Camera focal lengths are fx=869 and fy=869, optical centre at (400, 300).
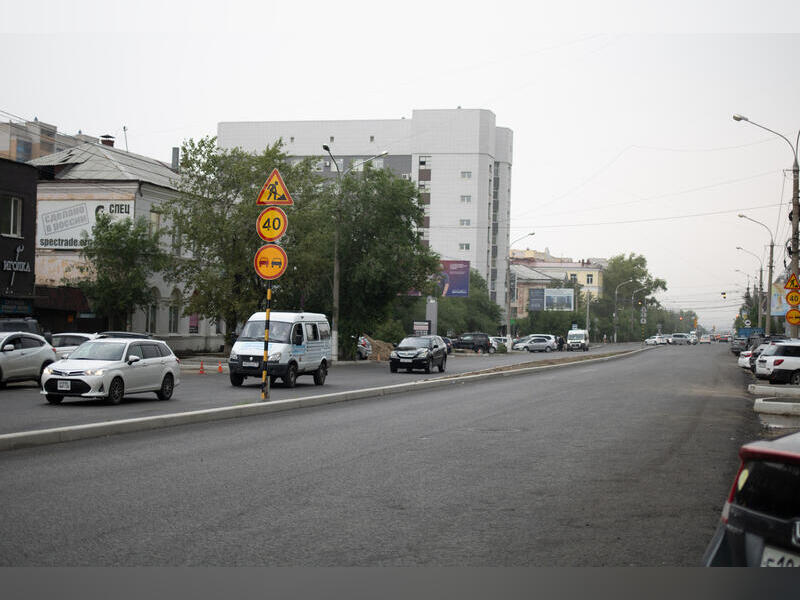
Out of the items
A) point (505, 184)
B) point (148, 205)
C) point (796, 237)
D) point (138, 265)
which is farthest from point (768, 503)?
point (505, 184)

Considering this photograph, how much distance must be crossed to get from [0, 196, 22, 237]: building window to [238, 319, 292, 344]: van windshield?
54.6 ft

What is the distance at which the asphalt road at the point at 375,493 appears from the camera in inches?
245

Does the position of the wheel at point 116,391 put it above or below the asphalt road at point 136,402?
above

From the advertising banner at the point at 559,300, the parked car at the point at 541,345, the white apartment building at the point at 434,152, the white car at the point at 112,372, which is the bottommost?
the parked car at the point at 541,345

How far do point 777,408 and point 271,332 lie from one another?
49.1 feet

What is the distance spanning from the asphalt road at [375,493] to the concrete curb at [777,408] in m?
3.39

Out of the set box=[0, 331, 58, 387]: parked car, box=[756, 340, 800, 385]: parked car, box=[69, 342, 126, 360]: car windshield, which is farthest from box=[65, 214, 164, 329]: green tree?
box=[756, 340, 800, 385]: parked car

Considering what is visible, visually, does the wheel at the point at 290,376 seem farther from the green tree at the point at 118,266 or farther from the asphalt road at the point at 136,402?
the green tree at the point at 118,266

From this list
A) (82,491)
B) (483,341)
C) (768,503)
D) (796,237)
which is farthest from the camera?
(483,341)

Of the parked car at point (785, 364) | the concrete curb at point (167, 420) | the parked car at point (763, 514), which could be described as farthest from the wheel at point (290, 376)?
the parked car at point (763, 514)

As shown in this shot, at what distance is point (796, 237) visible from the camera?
33.0m

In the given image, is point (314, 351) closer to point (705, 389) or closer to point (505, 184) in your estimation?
point (705, 389)

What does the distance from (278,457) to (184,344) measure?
47076 millimetres

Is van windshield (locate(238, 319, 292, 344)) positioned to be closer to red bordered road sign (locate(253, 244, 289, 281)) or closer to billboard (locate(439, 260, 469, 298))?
red bordered road sign (locate(253, 244, 289, 281))
